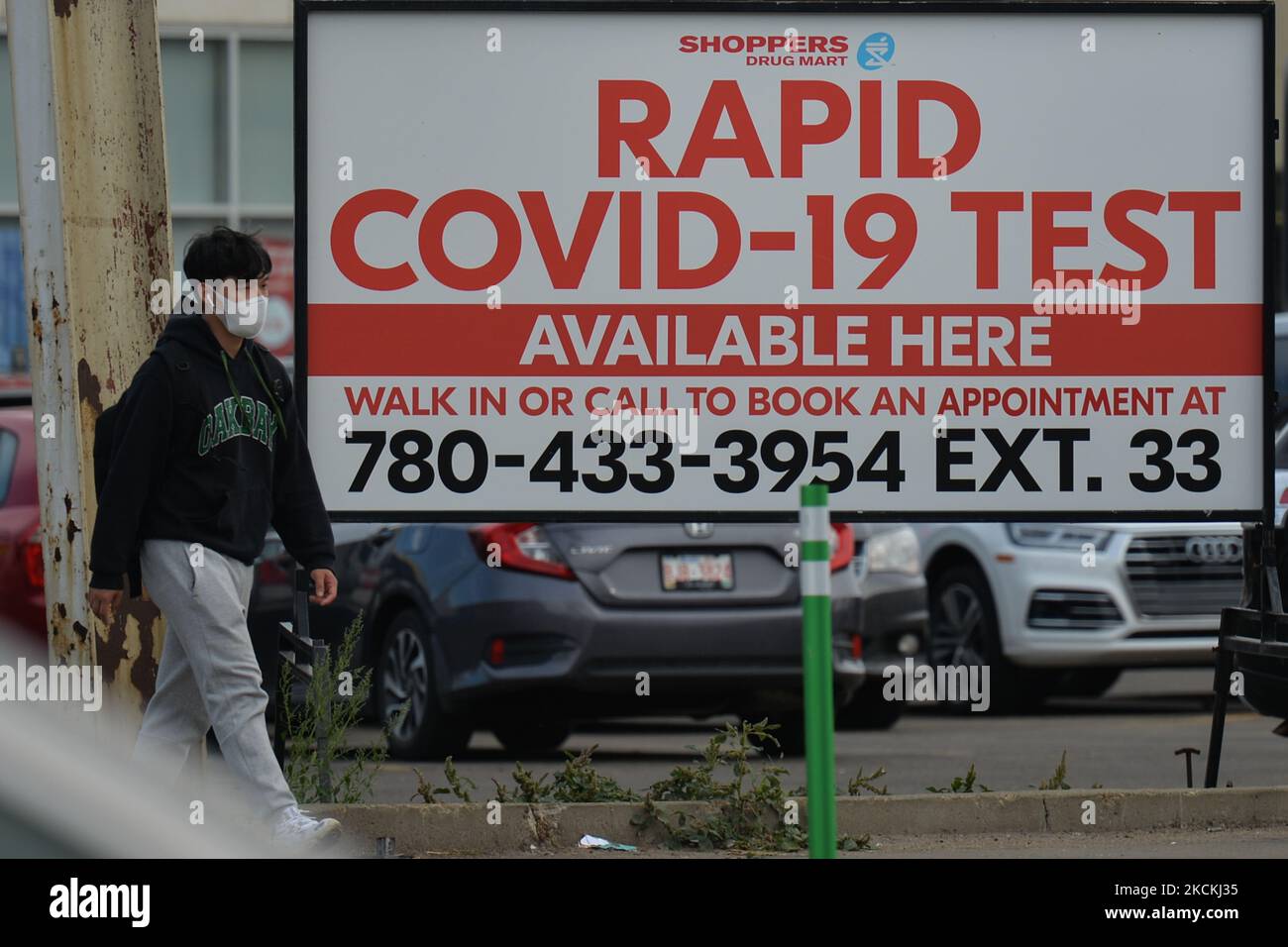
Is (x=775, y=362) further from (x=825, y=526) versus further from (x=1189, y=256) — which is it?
(x=825, y=526)

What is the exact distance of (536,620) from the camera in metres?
9.42

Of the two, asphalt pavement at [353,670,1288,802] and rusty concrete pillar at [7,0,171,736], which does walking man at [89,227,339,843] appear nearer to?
rusty concrete pillar at [7,0,171,736]

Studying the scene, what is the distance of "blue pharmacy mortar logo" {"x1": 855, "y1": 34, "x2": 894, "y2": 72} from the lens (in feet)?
25.3

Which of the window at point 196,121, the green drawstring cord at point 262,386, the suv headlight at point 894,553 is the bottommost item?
the suv headlight at point 894,553

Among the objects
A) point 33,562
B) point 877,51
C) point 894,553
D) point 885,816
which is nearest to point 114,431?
point 885,816

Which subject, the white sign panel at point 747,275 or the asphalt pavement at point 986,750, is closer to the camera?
the white sign panel at point 747,275

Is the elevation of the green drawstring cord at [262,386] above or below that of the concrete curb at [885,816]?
above

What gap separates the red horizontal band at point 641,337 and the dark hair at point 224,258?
1.15 meters

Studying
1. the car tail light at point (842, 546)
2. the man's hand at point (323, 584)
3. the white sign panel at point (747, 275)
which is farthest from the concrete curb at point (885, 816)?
the car tail light at point (842, 546)

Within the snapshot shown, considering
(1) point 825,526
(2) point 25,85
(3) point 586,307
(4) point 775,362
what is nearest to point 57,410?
(2) point 25,85

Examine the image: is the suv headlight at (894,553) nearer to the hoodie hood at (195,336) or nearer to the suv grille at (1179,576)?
the suv grille at (1179,576)

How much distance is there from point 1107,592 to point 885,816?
5.44 metres

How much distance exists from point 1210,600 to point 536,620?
4764 mm

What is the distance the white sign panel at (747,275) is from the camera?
298 inches
